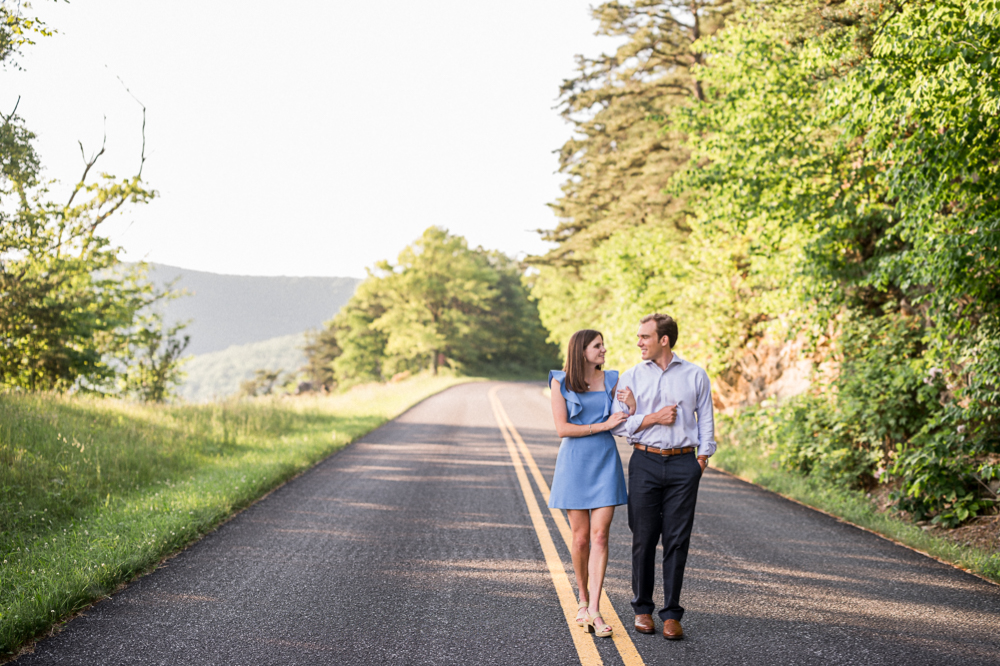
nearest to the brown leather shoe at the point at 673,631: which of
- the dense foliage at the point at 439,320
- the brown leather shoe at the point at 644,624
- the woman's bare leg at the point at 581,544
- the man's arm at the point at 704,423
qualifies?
the brown leather shoe at the point at 644,624

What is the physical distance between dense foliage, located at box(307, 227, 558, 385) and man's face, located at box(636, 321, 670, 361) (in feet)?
177

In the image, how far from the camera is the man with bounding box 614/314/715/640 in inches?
163

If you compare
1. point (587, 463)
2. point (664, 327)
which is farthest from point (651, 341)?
point (587, 463)

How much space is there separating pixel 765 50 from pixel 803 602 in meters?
9.51

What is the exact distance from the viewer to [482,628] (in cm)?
412

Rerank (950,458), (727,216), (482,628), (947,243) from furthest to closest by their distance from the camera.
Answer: (727,216) → (950,458) → (947,243) → (482,628)

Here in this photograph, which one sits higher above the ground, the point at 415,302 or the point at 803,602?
the point at 415,302

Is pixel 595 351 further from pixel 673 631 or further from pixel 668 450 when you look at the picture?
pixel 673 631

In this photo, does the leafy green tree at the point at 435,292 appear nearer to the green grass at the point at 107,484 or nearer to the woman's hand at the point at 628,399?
the green grass at the point at 107,484

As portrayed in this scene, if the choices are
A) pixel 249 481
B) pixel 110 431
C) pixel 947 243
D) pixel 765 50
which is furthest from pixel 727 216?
pixel 110 431

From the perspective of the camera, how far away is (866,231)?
393 inches

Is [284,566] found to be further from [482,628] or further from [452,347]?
[452,347]

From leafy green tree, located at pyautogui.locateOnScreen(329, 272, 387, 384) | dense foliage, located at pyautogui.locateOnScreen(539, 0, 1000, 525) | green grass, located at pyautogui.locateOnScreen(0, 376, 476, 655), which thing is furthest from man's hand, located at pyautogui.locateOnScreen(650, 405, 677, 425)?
leafy green tree, located at pyautogui.locateOnScreen(329, 272, 387, 384)

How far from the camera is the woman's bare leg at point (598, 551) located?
4109 millimetres
